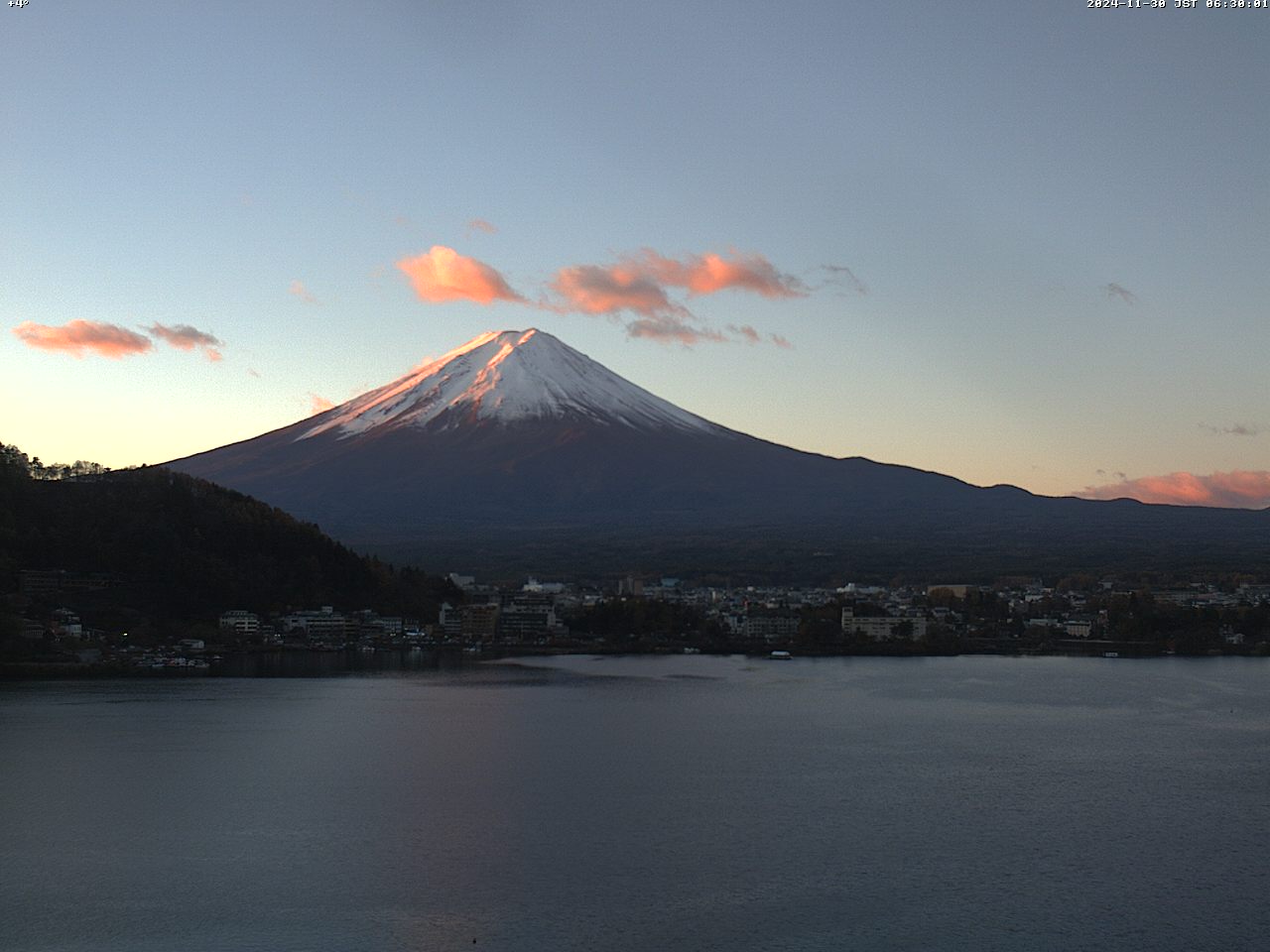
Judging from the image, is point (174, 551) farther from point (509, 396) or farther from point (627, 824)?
point (509, 396)

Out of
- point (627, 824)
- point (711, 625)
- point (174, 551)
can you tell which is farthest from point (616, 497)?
point (627, 824)

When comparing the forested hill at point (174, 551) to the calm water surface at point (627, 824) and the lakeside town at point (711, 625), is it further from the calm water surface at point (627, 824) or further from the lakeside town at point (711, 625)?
the calm water surface at point (627, 824)

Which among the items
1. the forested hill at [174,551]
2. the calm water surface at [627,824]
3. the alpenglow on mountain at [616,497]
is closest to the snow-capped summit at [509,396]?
the alpenglow on mountain at [616,497]

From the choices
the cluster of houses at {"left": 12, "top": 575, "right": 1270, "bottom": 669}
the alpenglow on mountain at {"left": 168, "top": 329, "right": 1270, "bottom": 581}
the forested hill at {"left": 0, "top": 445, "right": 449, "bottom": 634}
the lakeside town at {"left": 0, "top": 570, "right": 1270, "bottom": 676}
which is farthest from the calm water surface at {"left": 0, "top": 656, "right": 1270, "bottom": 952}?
the alpenglow on mountain at {"left": 168, "top": 329, "right": 1270, "bottom": 581}

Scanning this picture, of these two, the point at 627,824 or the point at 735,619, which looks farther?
the point at 735,619

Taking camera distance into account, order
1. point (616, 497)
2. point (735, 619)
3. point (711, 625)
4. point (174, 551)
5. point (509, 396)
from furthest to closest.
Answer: point (509, 396), point (616, 497), point (735, 619), point (711, 625), point (174, 551)

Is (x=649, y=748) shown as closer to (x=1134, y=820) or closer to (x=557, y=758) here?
(x=557, y=758)
